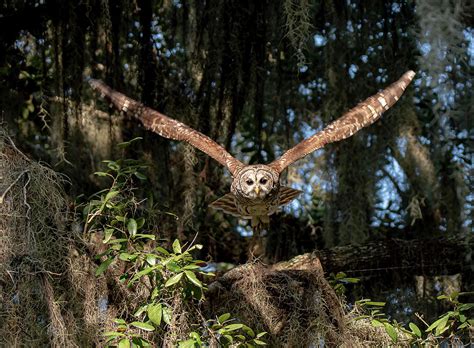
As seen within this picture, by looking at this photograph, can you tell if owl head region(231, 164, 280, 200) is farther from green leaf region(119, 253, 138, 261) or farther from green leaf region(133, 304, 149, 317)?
green leaf region(133, 304, 149, 317)

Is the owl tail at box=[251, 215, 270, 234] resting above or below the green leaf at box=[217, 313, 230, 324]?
above

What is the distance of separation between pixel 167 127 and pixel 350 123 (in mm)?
1166

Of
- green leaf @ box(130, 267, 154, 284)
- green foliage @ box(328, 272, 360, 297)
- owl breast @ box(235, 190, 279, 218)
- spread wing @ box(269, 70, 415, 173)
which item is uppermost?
spread wing @ box(269, 70, 415, 173)

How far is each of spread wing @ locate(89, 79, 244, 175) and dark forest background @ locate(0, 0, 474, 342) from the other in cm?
24

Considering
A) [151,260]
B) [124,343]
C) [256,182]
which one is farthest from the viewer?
[256,182]

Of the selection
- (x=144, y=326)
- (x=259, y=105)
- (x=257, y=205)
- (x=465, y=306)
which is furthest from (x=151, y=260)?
(x=259, y=105)

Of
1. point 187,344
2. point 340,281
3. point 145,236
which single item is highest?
point 145,236

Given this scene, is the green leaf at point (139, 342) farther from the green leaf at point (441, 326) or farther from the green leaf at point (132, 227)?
the green leaf at point (441, 326)

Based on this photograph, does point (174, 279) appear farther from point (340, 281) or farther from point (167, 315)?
point (340, 281)

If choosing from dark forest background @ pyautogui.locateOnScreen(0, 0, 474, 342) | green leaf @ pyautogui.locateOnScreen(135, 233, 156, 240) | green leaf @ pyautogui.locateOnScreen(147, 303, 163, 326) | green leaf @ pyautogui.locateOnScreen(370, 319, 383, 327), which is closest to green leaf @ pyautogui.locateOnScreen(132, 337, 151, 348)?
green leaf @ pyautogui.locateOnScreen(147, 303, 163, 326)

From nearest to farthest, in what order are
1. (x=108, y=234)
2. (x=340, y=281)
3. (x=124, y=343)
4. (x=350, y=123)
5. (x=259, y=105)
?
(x=124, y=343) < (x=108, y=234) < (x=340, y=281) < (x=350, y=123) < (x=259, y=105)

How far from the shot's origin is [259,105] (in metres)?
6.38

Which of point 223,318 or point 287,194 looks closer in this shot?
point 223,318

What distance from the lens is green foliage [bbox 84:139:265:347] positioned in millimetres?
4172
